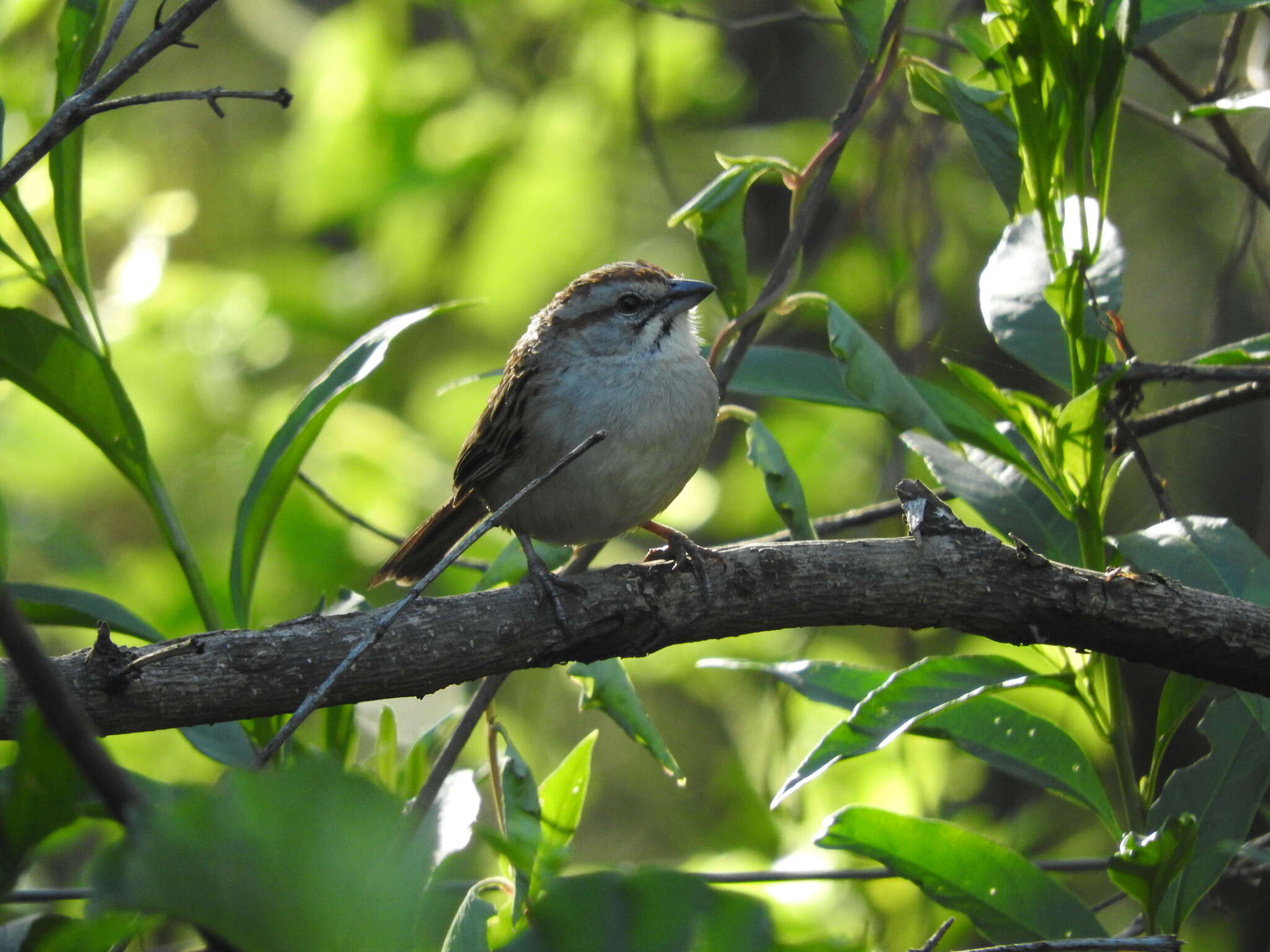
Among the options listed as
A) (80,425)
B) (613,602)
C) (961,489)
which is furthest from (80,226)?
(961,489)

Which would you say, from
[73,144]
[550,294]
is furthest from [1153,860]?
[550,294]

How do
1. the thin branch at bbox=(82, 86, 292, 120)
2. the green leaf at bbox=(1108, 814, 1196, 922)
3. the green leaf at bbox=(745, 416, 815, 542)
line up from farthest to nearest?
the green leaf at bbox=(745, 416, 815, 542) → the green leaf at bbox=(1108, 814, 1196, 922) → the thin branch at bbox=(82, 86, 292, 120)

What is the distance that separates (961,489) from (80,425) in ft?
6.14

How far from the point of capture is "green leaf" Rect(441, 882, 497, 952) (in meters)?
1.99

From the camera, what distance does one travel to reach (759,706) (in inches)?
191

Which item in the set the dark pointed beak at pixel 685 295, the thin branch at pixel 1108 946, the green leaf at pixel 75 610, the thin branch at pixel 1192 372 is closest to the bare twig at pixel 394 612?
the green leaf at pixel 75 610

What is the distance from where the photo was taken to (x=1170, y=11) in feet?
7.97

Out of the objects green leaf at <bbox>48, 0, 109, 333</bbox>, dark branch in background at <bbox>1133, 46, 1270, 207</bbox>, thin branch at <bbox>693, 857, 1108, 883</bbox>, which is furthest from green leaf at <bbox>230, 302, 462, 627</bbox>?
dark branch in background at <bbox>1133, 46, 1270, 207</bbox>

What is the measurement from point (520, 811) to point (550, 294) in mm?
3595

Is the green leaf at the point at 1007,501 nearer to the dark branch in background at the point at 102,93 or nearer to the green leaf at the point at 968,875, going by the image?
the green leaf at the point at 968,875

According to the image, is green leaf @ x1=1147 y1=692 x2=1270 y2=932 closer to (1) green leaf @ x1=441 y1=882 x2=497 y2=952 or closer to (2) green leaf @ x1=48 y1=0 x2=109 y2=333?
(1) green leaf @ x1=441 y1=882 x2=497 y2=952

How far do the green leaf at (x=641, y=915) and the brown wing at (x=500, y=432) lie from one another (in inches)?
93.9

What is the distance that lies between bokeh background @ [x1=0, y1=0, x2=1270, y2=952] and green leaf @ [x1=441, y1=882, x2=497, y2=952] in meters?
1.17

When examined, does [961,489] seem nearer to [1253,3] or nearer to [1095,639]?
[1095,639]
